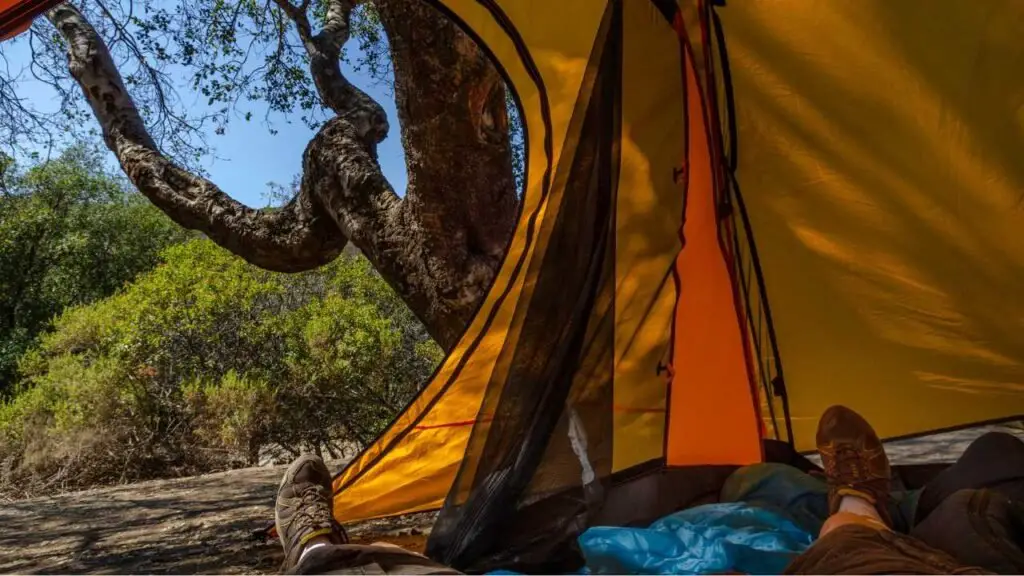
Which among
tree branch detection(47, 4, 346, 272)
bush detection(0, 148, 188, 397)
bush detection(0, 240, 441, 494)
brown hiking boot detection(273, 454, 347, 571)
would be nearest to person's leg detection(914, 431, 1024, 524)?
brown hiking boot detection(273, 454, 347, 571)

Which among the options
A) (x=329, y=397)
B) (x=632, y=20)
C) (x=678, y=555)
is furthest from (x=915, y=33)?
(x=329, y=397)

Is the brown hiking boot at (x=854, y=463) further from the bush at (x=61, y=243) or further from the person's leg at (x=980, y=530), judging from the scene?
the bush at (x=61, y=243)

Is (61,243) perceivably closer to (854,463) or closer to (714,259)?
(714,259)

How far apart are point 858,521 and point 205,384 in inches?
238

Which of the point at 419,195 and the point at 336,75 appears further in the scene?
the point at 336,75

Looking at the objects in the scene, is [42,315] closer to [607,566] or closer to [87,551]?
[87,551]

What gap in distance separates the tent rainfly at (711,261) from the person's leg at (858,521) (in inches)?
18.0

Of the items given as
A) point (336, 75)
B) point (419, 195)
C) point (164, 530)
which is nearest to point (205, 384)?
point (336, 75)

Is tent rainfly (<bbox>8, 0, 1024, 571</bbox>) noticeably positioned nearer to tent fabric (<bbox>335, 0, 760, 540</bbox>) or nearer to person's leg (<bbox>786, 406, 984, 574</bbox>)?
tent fabric (<bbox>335, 0, 760, 540</bbox>)

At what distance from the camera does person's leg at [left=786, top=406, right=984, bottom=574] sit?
3.14ft

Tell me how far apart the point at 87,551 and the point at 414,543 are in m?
1.08

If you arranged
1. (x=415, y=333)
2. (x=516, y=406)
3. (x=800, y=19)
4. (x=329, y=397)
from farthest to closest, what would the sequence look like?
1. (x=415, y=333)
2. (x=329, y=397)
3. (x=800, y=19)
4. (x=516, y=406)

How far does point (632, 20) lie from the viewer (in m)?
1.71

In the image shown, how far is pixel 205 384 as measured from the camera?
20.4 ft
